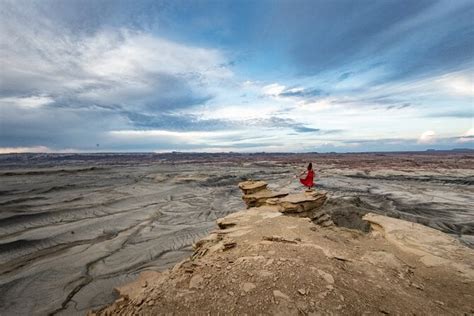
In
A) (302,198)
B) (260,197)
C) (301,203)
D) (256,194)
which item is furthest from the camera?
(256,194)

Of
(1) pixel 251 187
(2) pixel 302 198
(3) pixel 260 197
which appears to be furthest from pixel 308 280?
(1) pixel 251 187

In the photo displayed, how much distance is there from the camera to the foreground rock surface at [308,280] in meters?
4.26

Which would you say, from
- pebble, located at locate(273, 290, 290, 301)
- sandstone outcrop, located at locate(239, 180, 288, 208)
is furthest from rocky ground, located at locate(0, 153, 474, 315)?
pebble, located at locate(273, 290, 290, 301)

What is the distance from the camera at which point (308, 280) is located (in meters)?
4.60

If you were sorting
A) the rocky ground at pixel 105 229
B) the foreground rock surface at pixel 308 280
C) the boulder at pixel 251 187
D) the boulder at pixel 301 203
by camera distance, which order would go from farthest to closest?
the boulder at pixel 251 187, the boulder at pixel 301 203, the rocky ground at pixel 105 229, the foreground rock surface at pixel 308 280

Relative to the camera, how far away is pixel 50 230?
13.7 meters

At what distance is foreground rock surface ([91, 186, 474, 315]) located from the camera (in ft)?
14.0

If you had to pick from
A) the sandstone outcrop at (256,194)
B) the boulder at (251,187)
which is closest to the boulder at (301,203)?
the sandstone outcrop at (256,194)

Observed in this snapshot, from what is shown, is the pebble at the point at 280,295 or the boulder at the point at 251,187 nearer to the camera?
the pebble at the point at 280,295

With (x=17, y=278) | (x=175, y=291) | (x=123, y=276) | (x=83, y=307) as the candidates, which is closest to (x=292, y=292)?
(x=175, y=291)

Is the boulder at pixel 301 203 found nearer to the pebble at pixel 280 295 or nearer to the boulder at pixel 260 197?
the boulder at pixel 260 197

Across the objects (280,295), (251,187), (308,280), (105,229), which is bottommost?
(105,229)

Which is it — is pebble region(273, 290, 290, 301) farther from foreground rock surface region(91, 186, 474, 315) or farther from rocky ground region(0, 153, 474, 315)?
rocky ground region(0, 153, 474, 315)

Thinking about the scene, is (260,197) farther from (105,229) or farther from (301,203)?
(105,229)
